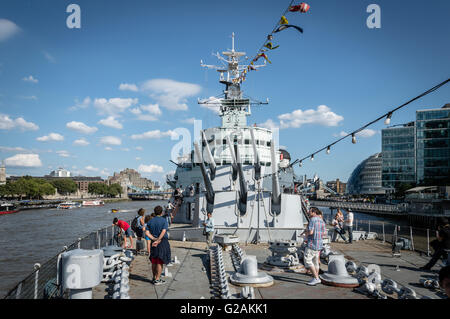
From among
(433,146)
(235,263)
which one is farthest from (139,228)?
(433,146)

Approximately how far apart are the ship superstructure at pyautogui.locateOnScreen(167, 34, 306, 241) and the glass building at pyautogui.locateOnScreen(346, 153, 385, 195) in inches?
4663

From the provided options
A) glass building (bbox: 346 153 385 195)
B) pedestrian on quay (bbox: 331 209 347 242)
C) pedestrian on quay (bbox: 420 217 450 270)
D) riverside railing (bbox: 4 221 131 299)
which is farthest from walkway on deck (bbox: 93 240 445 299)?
glass building (bbox: 346 153 385 195)

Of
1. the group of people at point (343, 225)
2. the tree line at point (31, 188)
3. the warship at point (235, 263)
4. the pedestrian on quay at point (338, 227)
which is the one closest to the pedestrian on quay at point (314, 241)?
the warship at point (235, 263)

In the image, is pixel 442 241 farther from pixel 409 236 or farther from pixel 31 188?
pixel 31 188

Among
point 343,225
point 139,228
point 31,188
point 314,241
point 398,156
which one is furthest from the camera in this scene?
point 31,188

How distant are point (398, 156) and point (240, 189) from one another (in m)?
70.4

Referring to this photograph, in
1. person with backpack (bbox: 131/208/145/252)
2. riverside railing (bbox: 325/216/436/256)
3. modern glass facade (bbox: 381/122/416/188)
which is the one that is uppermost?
modern glass facade (bbox: 381/122/416/188)

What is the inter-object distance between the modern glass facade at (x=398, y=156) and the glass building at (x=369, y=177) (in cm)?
5388

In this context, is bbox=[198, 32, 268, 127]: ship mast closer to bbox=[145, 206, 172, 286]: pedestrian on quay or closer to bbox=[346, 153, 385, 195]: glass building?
bbox=[145, 206, 172, 286]: pedestrian on quay

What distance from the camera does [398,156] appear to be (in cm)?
7262

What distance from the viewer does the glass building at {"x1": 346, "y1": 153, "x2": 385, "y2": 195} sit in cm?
12862

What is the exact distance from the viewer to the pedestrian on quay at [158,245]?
561 cm

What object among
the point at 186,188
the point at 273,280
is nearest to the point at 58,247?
the point at 186,188

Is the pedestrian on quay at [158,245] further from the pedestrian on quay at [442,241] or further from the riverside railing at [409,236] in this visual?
the riverside railing at [409,236]
